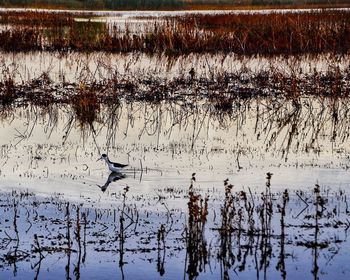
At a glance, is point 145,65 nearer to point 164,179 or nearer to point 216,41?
point 216,41

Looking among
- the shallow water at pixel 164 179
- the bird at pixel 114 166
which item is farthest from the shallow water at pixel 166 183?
the bird at pixel 114 166

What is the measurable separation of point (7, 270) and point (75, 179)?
313cm

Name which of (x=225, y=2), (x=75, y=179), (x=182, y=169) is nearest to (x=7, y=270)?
(x=75, y=179)

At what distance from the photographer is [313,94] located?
14.9 meters

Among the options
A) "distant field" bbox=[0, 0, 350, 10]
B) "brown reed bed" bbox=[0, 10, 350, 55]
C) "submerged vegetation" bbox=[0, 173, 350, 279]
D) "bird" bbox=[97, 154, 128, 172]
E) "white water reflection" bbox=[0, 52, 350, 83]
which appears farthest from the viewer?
"distant field" bbox=[0, 0, 350, 10]

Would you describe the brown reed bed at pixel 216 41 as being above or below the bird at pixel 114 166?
above

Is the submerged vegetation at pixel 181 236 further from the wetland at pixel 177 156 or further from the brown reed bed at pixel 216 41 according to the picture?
the brown reed bed at pixel 216 41

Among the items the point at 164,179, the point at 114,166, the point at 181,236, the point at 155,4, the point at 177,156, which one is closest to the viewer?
the point at 181,236

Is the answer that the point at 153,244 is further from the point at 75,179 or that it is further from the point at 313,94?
the point at 313,94

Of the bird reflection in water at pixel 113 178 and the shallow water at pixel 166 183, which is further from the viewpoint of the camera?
the bird reflection in water at pixel 113 178

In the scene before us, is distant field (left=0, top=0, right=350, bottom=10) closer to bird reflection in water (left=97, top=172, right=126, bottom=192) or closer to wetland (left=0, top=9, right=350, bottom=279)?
wetland (left=0, top=9, right=350, bottom=279)

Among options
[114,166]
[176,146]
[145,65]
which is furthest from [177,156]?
[145,65]

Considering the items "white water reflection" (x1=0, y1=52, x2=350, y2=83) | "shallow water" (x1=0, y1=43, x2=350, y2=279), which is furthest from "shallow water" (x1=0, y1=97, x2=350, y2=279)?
"white water reflection" (x1=0, y1=52, x2=350, y2=83)

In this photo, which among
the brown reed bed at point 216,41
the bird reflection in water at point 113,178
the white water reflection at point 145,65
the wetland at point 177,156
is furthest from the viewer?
the brown reed bed at point 216,41
